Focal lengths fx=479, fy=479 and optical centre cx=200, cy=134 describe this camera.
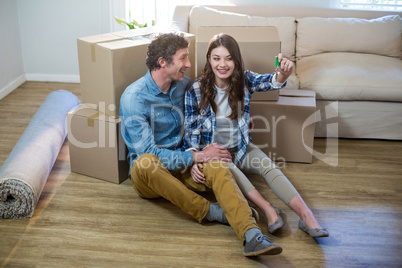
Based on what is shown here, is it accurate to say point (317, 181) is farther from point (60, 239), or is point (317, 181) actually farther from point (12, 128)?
point (12, 128)

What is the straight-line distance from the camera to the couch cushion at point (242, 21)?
3412mm

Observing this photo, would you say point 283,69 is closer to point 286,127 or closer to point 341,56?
point 286,127

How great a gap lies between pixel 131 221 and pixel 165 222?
0.51 ft

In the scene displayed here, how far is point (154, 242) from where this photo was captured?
2.05 meters

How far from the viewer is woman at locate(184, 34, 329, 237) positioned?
2.19 meters

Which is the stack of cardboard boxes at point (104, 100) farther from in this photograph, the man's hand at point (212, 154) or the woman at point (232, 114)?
the man's hand at point (212, 154)

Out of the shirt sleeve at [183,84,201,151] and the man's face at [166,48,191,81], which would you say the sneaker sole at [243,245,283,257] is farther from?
the man's face at [166,48,191,81]

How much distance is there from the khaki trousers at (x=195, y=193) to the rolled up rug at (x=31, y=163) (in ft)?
1.57

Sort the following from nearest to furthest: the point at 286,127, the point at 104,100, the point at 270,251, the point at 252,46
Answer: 1. the point at 270,251
2. the point at 104,100
3. the point at 252,46
4. the point at 286,127

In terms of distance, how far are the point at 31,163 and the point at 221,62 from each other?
1032 millimetres

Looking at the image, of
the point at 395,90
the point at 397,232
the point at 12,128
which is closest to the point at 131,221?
the point at 397,232

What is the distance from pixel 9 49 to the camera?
154 inches

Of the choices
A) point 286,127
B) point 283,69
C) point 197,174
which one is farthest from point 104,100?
point 286,127

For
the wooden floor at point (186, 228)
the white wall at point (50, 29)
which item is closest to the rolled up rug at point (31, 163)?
the wooden floor at point (186, 228)
